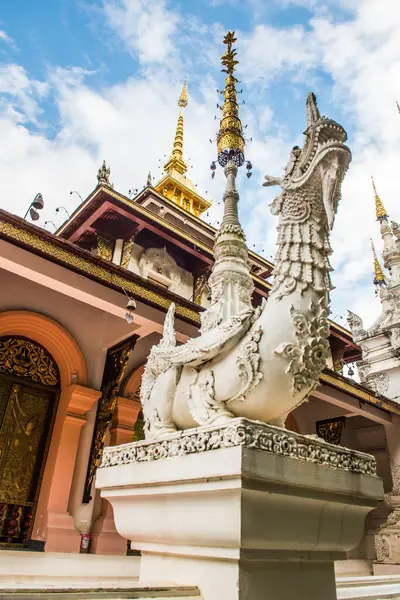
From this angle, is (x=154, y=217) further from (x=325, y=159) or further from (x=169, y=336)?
(x=325, y=159)

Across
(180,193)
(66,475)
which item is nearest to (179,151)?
(180,193)

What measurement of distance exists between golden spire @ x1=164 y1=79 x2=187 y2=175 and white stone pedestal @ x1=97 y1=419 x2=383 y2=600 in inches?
599

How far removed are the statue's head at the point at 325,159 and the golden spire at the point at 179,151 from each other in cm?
1452

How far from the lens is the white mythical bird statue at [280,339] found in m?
1.84

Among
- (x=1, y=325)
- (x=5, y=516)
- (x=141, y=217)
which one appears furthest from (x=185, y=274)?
(x=5, y=516)

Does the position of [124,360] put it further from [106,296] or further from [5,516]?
[5,516]

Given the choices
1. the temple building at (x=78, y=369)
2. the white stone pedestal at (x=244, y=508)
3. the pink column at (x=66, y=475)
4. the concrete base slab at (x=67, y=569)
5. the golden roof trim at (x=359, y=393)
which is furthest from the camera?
the golden roof trim at (x=359, y=393)

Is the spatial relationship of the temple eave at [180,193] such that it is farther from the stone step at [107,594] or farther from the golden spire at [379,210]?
the stone step at [107,594]

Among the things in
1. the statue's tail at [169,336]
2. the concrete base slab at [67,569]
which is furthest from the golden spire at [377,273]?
the statue's tail at [169,336]

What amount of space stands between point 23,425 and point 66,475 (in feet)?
2.86

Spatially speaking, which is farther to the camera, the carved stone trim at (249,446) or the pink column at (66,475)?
the pink column at (66,475)

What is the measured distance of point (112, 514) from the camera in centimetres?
607

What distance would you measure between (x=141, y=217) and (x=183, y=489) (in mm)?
7277

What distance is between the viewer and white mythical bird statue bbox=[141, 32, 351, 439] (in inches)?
72.4
